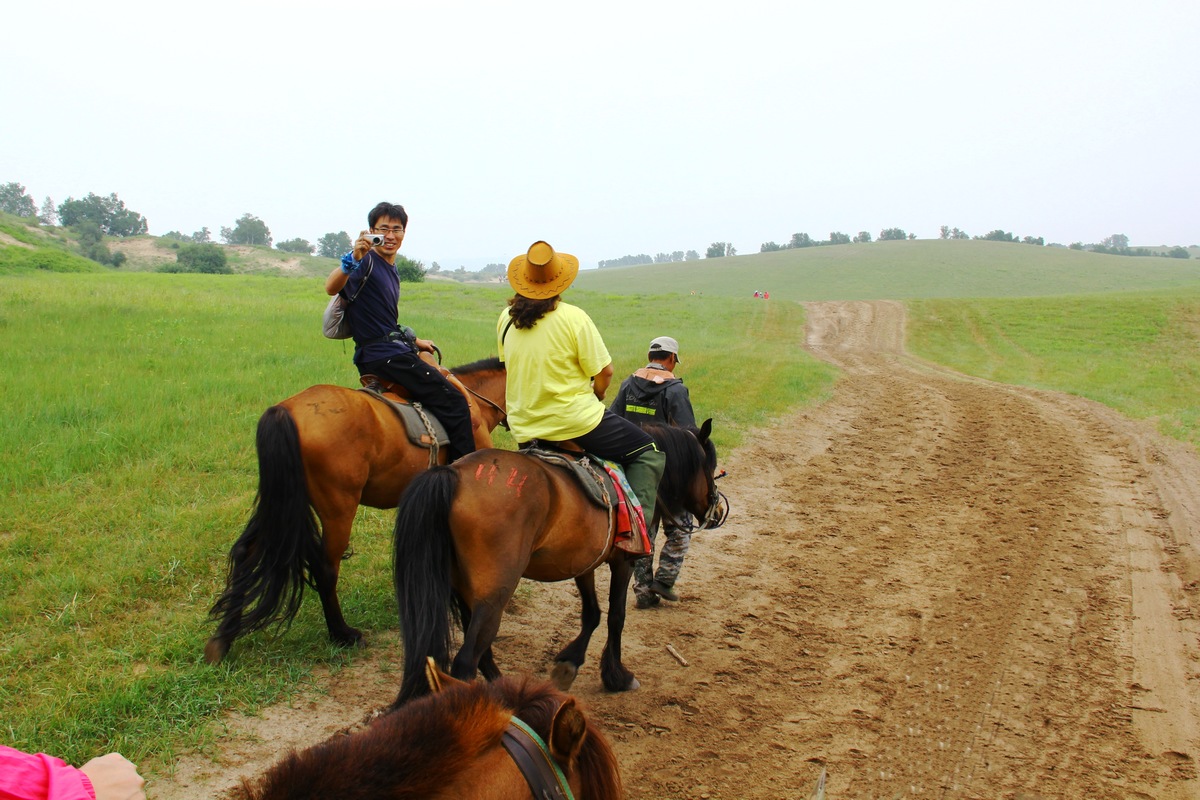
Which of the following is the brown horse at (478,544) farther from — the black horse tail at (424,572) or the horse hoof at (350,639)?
the horse hoof at (350,639)

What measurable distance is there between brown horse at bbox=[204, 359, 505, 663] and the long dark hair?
5.13ft

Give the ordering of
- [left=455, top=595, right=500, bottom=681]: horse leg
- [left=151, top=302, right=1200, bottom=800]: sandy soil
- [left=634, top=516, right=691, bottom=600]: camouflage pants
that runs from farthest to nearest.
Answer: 1. [left=634, top=516, right=691, bottom=600]: camouflage pants
2. [left=455, top=595, right=500, bottom=681]: horse leg
3. [left=151, top=302, right=1200, bottom=800]: sandy soil

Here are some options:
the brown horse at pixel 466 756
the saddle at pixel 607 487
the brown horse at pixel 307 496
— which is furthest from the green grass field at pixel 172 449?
the brown horse at pixel 466 756

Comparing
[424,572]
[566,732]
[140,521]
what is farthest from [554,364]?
[140,521]

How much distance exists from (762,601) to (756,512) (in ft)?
8.13

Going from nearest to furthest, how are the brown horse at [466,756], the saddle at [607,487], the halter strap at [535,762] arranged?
1. the brown horse at [466,756]
2. the halter strap at [535,762]
3. the saddle at [607,487]

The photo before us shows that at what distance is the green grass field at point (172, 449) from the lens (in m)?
4.33

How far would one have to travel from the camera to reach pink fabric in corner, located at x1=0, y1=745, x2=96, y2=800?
1.38 metres

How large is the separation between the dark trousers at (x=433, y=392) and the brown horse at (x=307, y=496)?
0.92ft

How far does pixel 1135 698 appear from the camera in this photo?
16.0 feet

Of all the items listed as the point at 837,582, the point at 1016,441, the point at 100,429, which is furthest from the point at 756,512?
the point at 100,429

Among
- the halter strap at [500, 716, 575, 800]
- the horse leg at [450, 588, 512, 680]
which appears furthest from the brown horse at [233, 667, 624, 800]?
the horse leg at [450, 588, 512, 680]

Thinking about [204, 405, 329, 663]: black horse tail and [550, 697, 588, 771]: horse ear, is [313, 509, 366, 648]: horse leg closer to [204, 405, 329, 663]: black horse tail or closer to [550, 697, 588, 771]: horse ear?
[204, 405, 329, 663]: black horse tail

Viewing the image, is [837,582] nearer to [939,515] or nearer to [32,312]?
[939,515]
